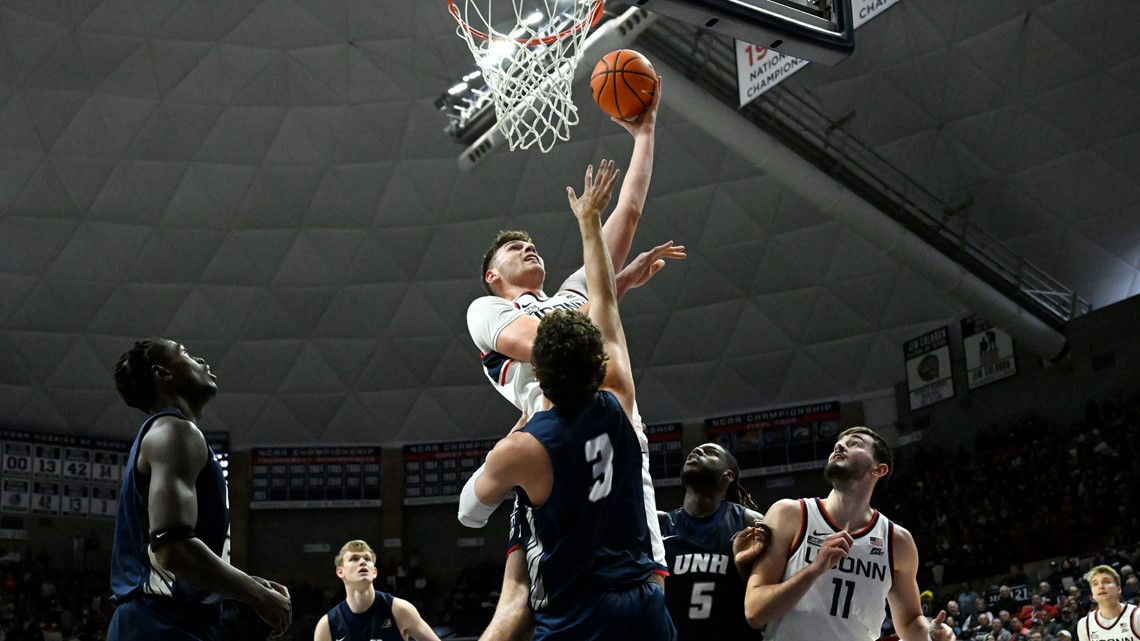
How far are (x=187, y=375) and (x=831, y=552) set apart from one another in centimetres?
320

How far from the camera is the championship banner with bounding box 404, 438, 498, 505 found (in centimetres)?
3181

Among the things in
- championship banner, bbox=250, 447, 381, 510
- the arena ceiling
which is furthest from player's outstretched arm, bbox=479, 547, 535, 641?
championship banner, bbox=250, 447, 381, 510

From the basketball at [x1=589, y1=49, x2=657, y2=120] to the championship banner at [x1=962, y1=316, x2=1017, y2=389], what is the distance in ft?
68.8

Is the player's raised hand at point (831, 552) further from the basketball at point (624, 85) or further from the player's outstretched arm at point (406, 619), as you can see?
the player's outstretched arm at point (406, 619)

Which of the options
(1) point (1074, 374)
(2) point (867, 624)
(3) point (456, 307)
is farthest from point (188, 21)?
(2) point (867, 624)

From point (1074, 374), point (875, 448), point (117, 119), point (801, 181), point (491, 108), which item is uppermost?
point (117, 119)

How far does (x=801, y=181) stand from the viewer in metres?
22.1

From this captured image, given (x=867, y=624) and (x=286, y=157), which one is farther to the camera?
(x=286, y=157)

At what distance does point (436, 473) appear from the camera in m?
31.9

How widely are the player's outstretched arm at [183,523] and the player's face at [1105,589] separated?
9659 mm

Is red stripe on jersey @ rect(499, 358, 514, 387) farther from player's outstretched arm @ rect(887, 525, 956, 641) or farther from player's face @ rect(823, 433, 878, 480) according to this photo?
player's outstretched arm @ rect(887, 525, 956, 641)

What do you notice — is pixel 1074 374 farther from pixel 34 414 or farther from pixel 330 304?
pixel 34 414

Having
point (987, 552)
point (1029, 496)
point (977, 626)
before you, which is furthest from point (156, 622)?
point (1029, 496)

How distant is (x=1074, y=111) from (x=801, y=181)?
20.8 feet
